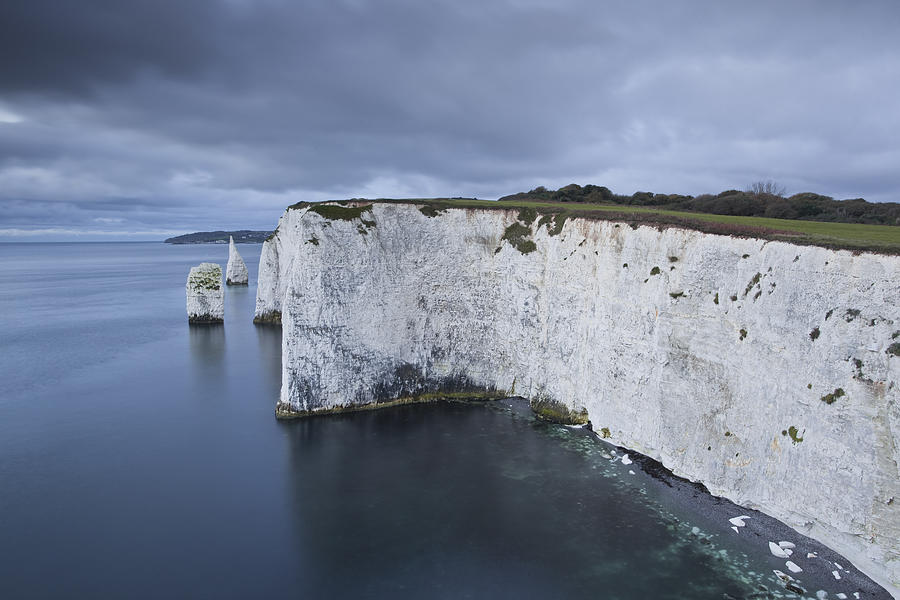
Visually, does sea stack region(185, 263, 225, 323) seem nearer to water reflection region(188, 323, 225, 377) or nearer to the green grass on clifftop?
water reflection region(188, 323, 225, 377)

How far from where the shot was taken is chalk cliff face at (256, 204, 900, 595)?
15797 mm

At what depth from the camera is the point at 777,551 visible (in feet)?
55.4

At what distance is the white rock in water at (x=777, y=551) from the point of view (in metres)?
16.8

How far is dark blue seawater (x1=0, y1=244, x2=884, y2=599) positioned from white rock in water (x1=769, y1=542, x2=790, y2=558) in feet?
0.77

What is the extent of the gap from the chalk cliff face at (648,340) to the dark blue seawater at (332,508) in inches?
74.5

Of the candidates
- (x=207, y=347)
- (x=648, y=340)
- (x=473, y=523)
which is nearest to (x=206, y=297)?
(x=207, y=347)

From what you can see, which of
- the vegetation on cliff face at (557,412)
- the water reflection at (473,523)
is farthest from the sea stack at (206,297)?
the vegetation on cliff face at (557,412)

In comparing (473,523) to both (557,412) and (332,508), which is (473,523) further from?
(557,412)

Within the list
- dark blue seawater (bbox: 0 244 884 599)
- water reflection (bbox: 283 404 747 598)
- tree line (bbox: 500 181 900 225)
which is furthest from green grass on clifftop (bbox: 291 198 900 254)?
water reflection (bbox: 283 404 747 598)

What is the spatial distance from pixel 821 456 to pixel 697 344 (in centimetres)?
625

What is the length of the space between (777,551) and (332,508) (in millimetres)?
16342

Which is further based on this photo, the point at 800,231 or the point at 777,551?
the point at 800,231

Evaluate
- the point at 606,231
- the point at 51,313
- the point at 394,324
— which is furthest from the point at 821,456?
the point at 51,313

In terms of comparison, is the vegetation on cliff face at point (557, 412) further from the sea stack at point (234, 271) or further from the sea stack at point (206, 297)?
the sea stack at point (234, 271)
